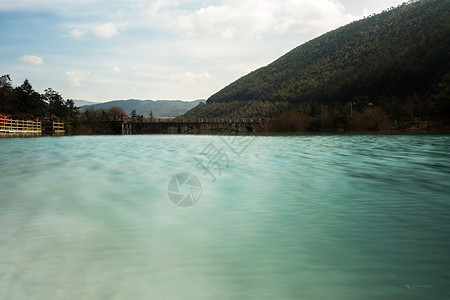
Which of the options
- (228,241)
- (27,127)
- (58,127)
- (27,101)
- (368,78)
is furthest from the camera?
(368,78)

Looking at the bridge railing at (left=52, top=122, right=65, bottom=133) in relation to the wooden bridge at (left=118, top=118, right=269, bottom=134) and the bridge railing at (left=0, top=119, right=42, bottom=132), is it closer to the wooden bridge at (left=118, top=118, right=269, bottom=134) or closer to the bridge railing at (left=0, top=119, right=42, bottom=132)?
the bridge railing at (left=0, top=119, right=42, bottom=132)

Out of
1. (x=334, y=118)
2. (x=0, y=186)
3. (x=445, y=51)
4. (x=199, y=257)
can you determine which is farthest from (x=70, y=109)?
(x=199, y=257)

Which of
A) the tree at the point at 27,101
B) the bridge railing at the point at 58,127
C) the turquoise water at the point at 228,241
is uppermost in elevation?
the tree at the point at 27,101

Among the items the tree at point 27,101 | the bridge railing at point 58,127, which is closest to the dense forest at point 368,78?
the bridge railing at point 58,127

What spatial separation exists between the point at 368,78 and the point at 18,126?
95.5m

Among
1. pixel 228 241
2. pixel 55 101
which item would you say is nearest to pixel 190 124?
pixel 55 101

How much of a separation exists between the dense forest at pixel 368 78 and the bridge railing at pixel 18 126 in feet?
133

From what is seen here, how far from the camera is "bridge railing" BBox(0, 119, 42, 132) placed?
57772 millimetres

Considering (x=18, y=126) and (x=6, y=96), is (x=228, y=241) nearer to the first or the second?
(x=18, y=126)

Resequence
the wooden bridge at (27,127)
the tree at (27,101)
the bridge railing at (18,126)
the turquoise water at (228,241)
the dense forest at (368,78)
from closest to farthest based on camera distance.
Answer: the turquoise water at (228,241) → the bridge railing at (18,126) → the wooden bridge at (27,127) → the dense forest at (368,78) → the tree at (27,101)

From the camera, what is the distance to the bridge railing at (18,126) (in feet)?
190

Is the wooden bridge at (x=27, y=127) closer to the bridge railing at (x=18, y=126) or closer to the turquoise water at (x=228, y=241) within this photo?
the bridge railing at (x=18, y=126)

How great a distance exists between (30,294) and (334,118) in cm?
8557

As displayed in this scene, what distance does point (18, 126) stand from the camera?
6431cm
